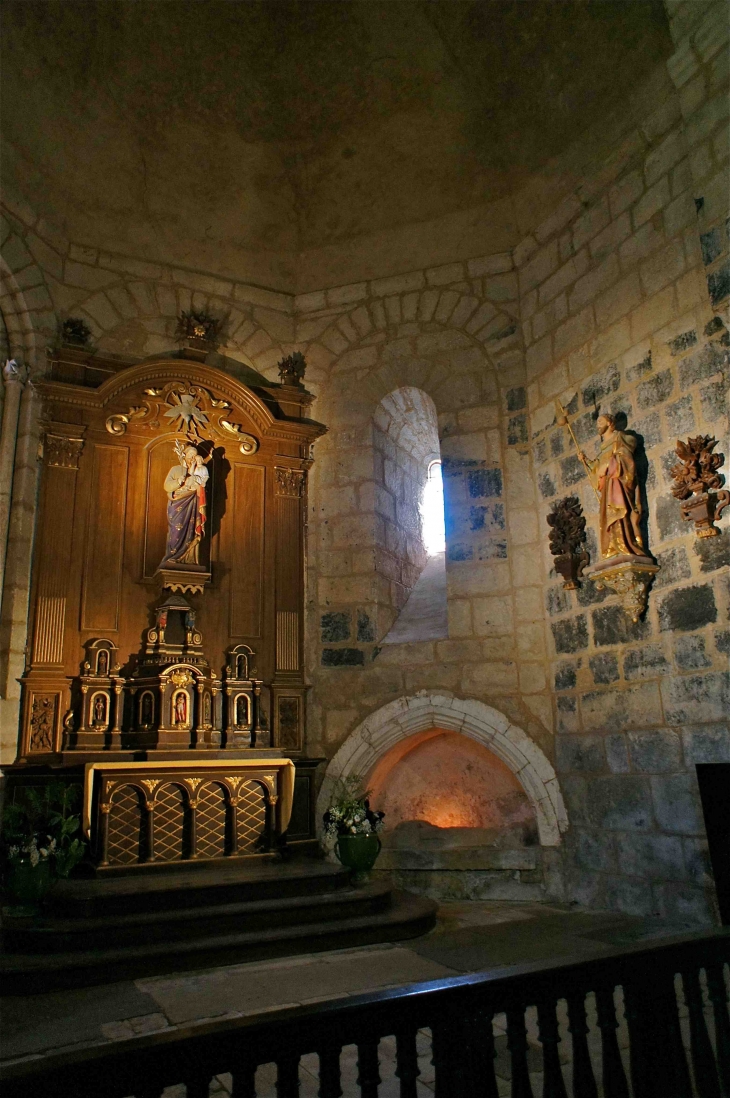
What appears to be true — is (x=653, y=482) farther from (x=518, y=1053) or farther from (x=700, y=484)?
(x=518, y=1053)

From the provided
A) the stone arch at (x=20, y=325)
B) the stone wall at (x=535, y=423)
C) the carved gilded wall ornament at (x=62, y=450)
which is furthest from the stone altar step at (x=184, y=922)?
the stone arch at (x=20, y=325)

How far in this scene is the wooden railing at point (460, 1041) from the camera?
56.9 inches

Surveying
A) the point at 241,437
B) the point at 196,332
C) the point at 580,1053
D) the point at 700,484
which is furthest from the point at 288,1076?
the point at 196,332

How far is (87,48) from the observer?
21.0ft

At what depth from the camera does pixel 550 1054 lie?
1.84m

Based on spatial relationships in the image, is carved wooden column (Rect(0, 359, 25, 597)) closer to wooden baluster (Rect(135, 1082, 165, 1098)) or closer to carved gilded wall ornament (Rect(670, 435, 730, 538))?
carved gilded wall ornament (Rect(670, 435, 730, 538))

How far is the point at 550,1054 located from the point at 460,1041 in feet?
0.79

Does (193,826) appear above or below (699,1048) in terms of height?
above

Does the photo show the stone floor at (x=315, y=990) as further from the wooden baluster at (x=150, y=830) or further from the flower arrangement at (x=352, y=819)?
the wooden baluster at (x=150, y=830)

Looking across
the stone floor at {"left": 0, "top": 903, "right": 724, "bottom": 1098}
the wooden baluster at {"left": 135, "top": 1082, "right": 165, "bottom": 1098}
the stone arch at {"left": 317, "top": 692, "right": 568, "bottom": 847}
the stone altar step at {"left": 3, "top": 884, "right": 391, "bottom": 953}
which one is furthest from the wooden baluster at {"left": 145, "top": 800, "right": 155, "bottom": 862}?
the wooden baluster at {"left": 135, "top": 1082, "right": 165, "bottom": 1098}

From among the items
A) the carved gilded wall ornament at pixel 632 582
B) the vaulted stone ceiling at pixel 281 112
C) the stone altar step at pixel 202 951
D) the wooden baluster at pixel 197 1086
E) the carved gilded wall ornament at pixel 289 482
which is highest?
the vaulted stone ceiling at pixel 281 112

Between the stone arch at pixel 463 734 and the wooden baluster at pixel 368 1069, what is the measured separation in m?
4.28

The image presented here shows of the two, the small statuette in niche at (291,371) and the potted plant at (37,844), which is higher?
the small statuette in niche at (291,371)

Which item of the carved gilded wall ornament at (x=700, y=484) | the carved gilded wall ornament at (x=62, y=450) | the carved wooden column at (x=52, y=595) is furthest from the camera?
the carved gilded wall ornament at (x=62, y=450)
